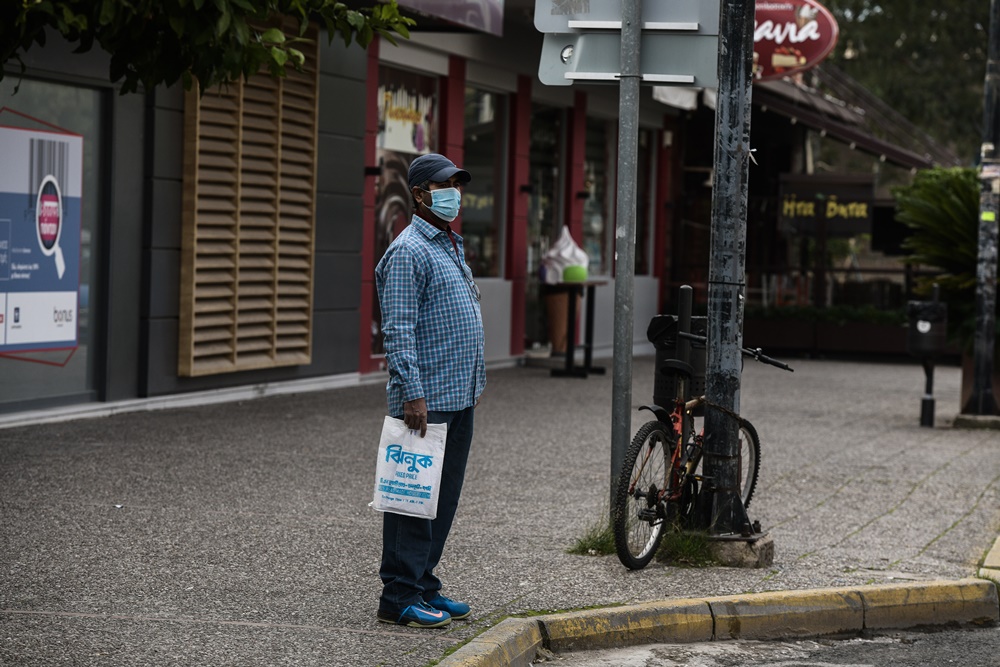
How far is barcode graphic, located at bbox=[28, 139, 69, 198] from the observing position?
10711mm

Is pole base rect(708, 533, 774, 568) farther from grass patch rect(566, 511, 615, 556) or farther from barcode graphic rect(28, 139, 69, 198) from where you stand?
barcode graphic rect(28, 139, 69, 198)

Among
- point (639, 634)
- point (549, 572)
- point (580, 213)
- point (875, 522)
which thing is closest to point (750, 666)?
point (639, 634)

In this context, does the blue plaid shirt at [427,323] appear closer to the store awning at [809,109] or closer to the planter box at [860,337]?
the store awning at [809,109]

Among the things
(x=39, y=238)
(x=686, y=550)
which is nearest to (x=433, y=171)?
(x=686, y=550)

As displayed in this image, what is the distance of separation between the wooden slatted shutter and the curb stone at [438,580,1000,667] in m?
6.85

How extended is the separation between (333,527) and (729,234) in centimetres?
247

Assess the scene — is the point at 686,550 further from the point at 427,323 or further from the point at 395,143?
the point at 395,143

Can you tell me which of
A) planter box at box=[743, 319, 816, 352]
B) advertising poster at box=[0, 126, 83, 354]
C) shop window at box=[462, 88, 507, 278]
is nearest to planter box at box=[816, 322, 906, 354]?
planter box at box=[743, 319, 816, 352]

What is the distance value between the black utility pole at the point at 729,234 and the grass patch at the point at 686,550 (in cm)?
11

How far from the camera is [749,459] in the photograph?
808 cm

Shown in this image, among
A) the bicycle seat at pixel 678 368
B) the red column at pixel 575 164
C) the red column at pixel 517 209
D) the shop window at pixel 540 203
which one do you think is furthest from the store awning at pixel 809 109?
the bicycle seat at pixel 678 368

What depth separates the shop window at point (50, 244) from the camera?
34.6 ft

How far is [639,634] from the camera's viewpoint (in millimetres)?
6008

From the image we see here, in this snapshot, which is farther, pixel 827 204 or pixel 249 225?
pixel 827 204
